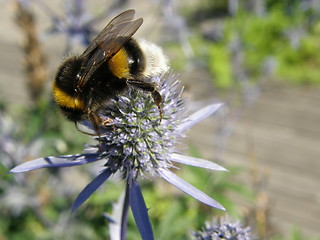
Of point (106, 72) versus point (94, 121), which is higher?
point (106, 72)

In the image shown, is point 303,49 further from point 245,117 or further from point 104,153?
point 104,153

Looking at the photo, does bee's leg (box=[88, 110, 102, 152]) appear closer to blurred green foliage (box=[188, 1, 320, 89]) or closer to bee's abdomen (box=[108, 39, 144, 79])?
bee's abdomen (box=[108, 39, 144, 79])

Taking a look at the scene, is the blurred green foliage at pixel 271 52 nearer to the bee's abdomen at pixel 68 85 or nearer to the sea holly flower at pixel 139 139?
the sea holly flower at pixel 139 139

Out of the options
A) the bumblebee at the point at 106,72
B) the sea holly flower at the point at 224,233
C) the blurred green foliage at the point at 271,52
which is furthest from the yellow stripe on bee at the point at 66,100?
the blurred green foliage at the point at 271,52

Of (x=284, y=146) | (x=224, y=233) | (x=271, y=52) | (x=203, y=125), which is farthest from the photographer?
(x=271, y=52)

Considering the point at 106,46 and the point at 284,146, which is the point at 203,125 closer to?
the point at 284,146

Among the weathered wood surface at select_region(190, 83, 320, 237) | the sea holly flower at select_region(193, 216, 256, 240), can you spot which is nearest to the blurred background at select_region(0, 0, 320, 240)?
the weathered wood surface at select_region(190, 83, 320, 237)

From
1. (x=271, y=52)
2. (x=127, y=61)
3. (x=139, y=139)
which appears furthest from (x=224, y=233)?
(x=271, y=52)
